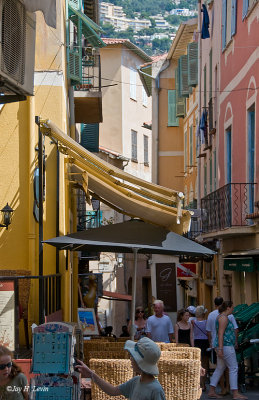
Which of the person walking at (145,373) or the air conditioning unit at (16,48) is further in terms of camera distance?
the air conditioning unit at (16,48)

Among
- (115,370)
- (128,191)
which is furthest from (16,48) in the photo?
(128,191)

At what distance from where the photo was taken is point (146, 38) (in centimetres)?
18538

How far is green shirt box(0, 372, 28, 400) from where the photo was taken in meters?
6.70

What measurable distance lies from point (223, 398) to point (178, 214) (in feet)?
11.1

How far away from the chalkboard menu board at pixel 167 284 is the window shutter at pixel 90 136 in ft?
24.8

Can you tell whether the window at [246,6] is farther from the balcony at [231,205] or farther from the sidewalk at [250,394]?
the sidewalk at [250,394]

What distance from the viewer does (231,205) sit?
20.4 m

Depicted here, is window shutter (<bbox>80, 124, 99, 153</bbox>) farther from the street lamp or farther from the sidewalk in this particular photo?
the street lamp

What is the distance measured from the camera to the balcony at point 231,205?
19422 mm

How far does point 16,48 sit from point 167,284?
51.2 ft

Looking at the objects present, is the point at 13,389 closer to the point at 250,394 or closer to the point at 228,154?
the point at 250,394

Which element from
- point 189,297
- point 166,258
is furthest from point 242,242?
point 189,297

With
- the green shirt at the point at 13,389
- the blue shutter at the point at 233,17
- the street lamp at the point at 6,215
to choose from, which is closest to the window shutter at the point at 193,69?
the blue shutter at the point at 233,17

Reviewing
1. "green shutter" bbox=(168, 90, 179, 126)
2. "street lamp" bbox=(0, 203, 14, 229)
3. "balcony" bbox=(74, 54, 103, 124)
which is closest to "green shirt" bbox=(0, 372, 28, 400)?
"street lamp" bbox=(0, 203, 14, 229)
